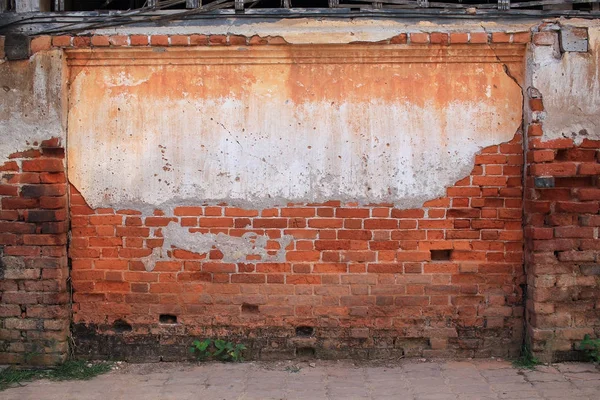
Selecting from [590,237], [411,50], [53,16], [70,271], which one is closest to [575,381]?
[590,237]

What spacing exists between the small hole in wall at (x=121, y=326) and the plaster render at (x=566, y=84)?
3784mm

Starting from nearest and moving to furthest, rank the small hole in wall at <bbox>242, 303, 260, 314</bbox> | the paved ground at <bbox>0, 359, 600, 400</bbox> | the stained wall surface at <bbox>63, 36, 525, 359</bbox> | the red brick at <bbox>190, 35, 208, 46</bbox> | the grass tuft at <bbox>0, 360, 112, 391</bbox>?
1. the paved ground at <bbox>0, 359, 600, 400</bbox>
2. the grass tuft at <bbox>0, 360, 112, 391</bbox>
3. the red brick at <bbox>190, 35, 208, 46</bbox>
4. the stained wall surface at <bbox>63, 36, 525, 359</bbox>
5. the small hole in wall at <bbox>242, 303, 260, 314</bbox>

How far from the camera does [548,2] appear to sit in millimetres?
4848

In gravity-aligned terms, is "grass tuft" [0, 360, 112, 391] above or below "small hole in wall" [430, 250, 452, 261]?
below

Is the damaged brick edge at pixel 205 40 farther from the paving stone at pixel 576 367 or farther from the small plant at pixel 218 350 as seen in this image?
the paving stone at pixel 576 367

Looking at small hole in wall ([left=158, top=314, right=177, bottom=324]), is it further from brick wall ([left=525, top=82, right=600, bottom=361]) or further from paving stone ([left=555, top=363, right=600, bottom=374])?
paving stone ([left=555, top=363, right=600, bottom=374])

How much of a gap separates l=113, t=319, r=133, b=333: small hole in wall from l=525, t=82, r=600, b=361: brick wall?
3.35 metres

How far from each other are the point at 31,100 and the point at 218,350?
257cm

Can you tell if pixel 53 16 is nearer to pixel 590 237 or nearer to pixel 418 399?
pixel 418 399

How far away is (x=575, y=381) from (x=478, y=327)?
0.82 m

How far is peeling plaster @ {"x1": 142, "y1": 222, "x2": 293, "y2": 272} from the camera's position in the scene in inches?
194

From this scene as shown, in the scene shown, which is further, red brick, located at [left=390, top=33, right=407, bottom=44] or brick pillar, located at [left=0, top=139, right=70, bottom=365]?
brick pillar, located at [left=0, top=139, right=70, bottom=365]

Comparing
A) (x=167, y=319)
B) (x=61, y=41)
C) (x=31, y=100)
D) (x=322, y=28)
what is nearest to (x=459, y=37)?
(x=322, y=28)

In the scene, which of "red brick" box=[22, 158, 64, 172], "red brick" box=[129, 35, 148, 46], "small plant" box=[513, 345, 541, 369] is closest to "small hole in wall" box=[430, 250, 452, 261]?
"small plant" box=[513, 345, 541, 369]
